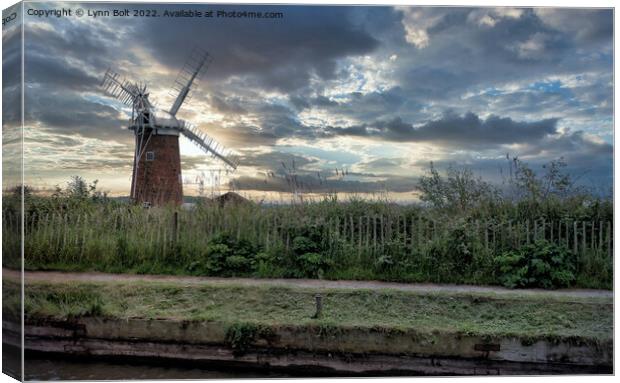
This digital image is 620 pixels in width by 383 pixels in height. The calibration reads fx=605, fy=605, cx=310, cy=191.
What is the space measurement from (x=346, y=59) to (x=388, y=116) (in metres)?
0.82

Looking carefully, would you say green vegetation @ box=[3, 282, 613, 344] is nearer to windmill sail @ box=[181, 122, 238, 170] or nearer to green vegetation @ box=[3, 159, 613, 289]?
green vegetation @ box=[3, 159, 613, 289]

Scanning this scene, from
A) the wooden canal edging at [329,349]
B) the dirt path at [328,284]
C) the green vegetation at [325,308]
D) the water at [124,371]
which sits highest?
the dirt path at [328,284]

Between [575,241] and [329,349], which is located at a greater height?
[575,241]

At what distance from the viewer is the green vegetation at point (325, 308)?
20.5 feet

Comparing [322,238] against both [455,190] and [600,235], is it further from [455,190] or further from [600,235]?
[600,235]

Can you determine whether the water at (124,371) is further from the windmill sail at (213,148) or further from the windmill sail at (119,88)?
the windmill sail at (119,88)

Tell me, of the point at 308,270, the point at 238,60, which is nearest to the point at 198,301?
the point at 308,270

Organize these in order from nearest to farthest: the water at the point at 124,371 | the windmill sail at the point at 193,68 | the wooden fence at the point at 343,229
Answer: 1. the water at the point at 124,371
2. the windmill sail at the point at 193,68
3. the wooden fence at the point at 343,229

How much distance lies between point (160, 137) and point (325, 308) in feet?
14.7

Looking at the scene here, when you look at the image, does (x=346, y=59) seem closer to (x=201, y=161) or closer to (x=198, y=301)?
(x=201, y=161)

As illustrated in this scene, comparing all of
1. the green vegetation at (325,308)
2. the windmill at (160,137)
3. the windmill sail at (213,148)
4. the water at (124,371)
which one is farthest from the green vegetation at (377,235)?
the water at (124,371)

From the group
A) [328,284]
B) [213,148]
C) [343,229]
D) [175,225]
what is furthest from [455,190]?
[175,225]

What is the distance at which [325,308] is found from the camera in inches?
260

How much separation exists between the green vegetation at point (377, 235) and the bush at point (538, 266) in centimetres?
1
